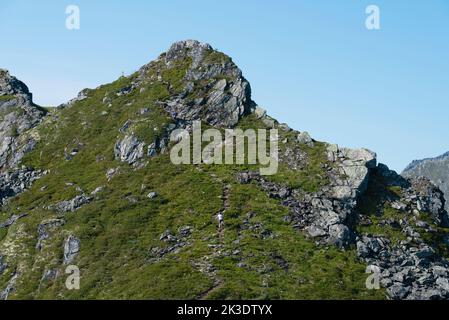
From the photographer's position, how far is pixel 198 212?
272ft

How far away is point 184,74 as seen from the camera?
107812 mm

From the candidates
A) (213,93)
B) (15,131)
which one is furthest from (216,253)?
(15,131)

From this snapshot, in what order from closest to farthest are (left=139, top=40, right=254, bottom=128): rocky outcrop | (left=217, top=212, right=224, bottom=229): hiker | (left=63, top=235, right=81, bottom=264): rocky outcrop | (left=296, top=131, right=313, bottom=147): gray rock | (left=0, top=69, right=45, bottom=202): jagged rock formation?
(left=217, top=212, right=224, bottom=229): hiker
(left=63, top=235, right=81, bottom=264): rocky outcrop
(left=296, top=131, right=313, bottom=147): gray rock
(left=139, top=40, right=254, bottom=128): rocky outcrop
(left=0, top=69, right=45, bottom=202): jagged rock formation

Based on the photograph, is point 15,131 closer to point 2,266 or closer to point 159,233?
point 2,266

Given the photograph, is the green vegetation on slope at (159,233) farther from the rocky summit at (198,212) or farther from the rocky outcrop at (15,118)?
the rocky outcrop at (15,118)

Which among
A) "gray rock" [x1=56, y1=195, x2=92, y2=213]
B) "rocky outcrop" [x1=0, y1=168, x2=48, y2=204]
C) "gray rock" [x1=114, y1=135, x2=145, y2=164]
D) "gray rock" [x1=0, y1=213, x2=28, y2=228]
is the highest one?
"gray rock" [x1=114, y1=135, x2=145, y2=164]

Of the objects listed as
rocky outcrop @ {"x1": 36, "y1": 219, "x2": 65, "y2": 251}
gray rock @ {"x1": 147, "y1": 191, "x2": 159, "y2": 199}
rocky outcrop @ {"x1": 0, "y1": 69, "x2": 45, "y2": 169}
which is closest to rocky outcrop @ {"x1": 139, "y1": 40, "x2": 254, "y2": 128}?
gray rock @ {"x1": 147, "y1": 191, "x2": 159, "y2": 199}

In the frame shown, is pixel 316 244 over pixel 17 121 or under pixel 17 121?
under

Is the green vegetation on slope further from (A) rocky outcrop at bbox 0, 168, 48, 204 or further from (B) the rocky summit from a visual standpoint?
(A) rocky outcrop at bbox 0, 168, 48, 204

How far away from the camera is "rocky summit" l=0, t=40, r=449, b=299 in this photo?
7231 cm

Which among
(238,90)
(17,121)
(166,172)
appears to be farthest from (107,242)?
(17,121)

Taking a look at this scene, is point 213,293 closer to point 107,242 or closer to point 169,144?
point 107,242
